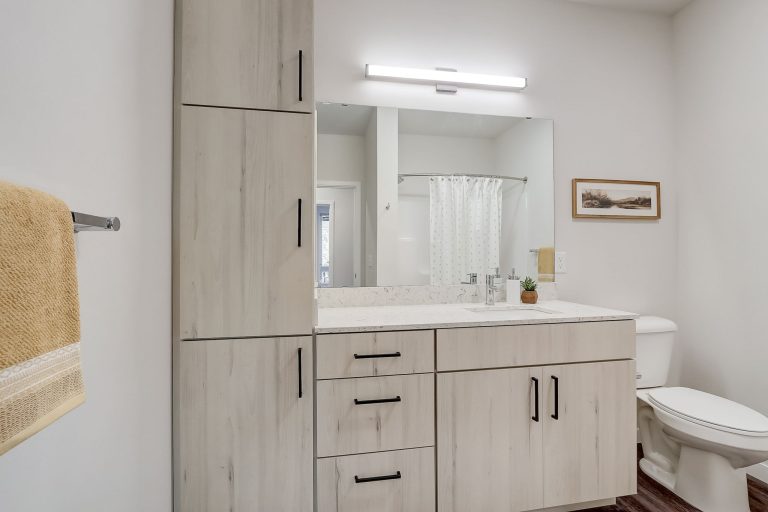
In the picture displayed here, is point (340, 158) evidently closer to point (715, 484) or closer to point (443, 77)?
point (443, 77)

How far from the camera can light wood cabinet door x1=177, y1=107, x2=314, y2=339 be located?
1271mm

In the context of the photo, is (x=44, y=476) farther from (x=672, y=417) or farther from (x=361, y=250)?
(x=672, y=417)

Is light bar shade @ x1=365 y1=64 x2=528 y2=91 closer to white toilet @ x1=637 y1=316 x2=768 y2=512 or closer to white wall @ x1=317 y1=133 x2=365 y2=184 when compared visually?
white wall @ x1=317 y1=133 x2=365 y2=184

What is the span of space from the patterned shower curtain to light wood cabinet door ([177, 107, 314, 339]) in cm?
89

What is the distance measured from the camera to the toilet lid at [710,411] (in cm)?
149

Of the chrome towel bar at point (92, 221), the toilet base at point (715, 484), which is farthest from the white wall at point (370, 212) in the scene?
the toilet base at point (715, 484)

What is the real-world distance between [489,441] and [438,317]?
20.9 inches

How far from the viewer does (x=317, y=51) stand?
6.29 ft

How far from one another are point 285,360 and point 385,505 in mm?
678

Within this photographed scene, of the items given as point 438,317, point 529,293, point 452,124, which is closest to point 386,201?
point 452,124

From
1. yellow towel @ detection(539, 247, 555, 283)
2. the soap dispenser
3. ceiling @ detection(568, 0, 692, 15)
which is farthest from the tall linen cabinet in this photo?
ceiling @ detection(568, 0, 692, 15)

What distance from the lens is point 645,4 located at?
2238mm

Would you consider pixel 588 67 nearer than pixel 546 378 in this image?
No

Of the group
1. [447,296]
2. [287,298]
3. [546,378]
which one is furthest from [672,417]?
[287,298]
